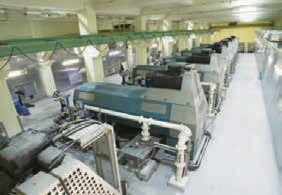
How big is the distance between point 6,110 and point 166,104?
3.65 metres

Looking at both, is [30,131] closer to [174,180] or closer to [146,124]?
[146,124]

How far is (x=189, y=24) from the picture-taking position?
14.1 metres

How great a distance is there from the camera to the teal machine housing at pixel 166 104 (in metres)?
2.66

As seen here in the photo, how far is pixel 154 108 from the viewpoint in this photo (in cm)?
284

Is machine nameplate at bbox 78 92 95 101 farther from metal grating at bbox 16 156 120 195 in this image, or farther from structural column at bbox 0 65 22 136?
metal grating at bbox 16 156 120 195

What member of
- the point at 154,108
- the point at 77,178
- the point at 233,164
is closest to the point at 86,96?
the point at 154,108

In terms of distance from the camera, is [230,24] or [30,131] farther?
[230,24]

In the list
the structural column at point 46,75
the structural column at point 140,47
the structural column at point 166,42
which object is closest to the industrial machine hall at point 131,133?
the structural column at point 46,75

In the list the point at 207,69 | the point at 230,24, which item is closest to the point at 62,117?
the point at 207,69

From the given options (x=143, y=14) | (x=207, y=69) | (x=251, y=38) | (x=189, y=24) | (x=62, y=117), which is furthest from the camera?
(x=251, y=38)

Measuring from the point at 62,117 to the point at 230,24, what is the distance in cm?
2159

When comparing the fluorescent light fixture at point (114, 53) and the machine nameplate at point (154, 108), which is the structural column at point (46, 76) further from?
the machine nameplate at point (154, 108)

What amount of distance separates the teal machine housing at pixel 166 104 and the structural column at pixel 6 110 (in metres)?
2.08

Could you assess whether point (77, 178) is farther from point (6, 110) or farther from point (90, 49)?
point (90, 49)
